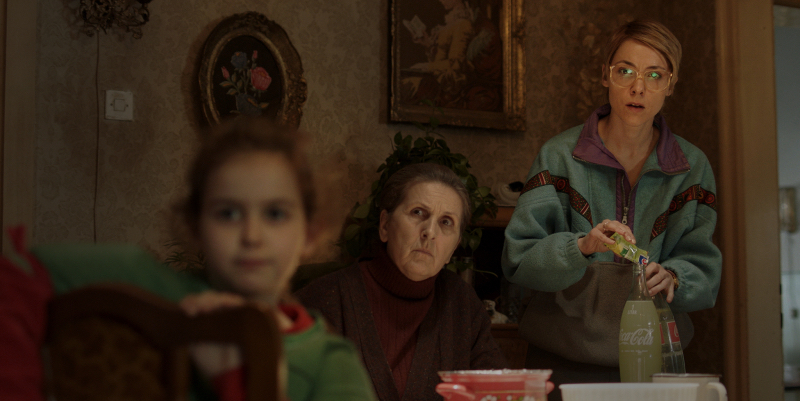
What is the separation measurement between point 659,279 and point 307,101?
1563mm

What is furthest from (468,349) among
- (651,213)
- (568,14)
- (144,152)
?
Answer: (568,14)

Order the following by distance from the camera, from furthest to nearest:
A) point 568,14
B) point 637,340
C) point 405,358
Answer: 1. point 568,14
2. point 405,358
3. point 637,340

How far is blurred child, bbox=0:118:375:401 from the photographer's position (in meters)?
0.44

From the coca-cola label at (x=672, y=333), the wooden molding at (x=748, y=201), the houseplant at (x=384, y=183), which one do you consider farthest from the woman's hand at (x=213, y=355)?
the wooden molding at (x=748, y=201)

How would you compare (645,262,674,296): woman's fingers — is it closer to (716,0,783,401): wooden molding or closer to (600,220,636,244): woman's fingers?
(600,220,636,244): woman's fingers

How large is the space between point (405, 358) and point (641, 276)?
0.47 meters

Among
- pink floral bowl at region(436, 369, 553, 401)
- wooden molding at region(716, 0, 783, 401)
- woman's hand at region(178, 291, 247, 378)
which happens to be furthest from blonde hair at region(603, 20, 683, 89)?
woman's hand at region(178, 291, 247, 378)

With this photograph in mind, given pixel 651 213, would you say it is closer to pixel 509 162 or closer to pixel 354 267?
pixel 354 267

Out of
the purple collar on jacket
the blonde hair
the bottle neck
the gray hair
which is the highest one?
the blonde hair

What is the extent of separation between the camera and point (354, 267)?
1.40 metres

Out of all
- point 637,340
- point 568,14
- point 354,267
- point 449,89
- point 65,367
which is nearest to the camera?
point 65,367

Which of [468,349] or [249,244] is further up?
[249,244]

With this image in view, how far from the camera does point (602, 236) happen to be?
1.15 metres

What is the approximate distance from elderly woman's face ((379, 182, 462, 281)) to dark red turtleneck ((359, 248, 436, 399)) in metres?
0.02
